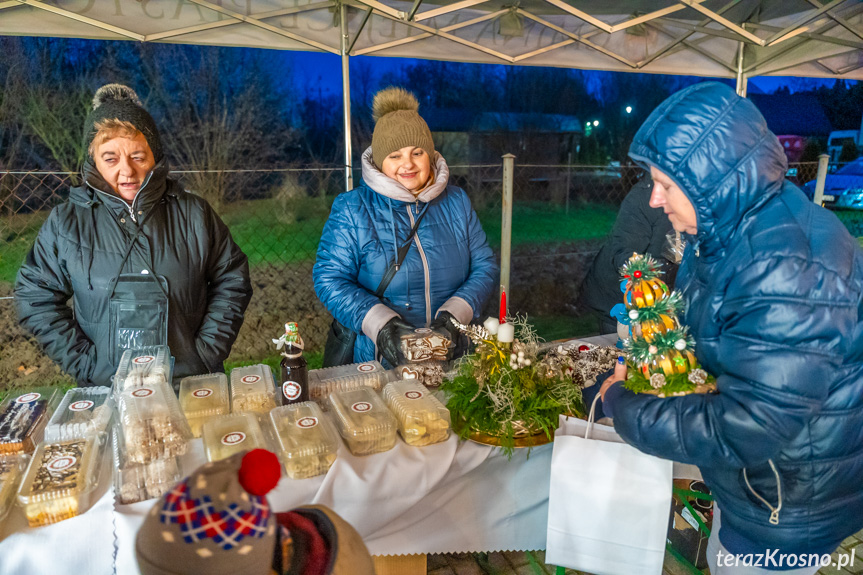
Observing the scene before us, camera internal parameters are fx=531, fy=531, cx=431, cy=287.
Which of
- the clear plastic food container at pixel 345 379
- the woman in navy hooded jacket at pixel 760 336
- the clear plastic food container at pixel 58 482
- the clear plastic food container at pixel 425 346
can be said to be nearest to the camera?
the woman in navy hooded jacket at pixel 760 336

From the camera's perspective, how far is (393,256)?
2.61 m

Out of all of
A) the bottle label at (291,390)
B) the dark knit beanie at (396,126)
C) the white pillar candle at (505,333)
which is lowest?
the bottle label at (291,390)

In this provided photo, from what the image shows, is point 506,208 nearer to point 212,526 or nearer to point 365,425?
point 365,425

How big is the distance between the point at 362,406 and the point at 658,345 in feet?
3.06

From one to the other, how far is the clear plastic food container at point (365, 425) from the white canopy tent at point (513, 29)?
2.55 meters

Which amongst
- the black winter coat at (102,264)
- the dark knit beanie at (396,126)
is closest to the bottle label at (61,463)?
the black winter coat at (102,264)

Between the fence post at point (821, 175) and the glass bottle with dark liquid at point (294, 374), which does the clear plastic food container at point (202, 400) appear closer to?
the glass bottle with dark liquid at point (294, 374)

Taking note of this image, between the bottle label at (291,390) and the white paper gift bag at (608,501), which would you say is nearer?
the white paper gift bag at (608,501)

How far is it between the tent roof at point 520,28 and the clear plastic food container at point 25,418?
253 centimetres

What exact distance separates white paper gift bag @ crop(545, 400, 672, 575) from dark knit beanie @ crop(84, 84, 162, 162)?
211 centimetres

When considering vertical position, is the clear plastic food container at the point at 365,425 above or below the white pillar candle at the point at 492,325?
below

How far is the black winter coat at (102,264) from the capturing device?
234 cm

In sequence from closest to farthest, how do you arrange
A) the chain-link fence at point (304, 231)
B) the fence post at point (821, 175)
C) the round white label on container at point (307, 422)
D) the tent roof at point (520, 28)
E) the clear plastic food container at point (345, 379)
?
the round white label on container at point (307, 422), the clear plastic food container at point (345, 379), the tent roof at point (520, 28), the fence post at point (821, 175), the chain-link fence at point (304, 231)

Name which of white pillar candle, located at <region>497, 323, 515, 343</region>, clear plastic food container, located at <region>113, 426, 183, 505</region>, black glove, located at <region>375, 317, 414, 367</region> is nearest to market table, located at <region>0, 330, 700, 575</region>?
clear plastic food container, located at <region>113, 426, 183, 505</region>
